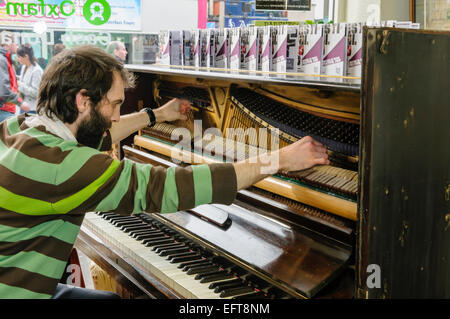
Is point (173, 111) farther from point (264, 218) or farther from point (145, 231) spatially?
point (264, 218)

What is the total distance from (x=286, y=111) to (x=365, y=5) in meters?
2.89

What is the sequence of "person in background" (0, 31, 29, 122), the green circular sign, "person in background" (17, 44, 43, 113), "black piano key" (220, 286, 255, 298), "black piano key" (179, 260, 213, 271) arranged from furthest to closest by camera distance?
1. the green circular sign
2. "person in background" (17, 44, 43, 113)
3. "person in background" (0, 31, 29, 122)
4. "black piano key" (179, 260, 213, 271)
5. "black piano key" (220, 286, 255, 298)

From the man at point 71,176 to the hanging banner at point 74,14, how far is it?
623 cm

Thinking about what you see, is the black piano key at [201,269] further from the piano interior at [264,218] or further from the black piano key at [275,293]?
the black piano key at [275,293]

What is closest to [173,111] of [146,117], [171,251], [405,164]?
[146,117]

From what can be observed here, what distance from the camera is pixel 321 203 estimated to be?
1833mm

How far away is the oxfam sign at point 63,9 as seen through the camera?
7287 millimetres

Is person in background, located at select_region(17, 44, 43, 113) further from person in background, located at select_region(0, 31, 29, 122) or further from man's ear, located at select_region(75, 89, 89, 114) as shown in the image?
man's ear, located at select_region(75, 89, 89, 114)

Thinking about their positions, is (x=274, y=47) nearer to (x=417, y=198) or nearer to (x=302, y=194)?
(x=302, y=194)

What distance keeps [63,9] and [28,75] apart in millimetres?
1610

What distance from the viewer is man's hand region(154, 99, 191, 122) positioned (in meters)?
2.71

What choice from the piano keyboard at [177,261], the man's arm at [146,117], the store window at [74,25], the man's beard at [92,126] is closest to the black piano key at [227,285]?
the piano keyboard at [177,261]

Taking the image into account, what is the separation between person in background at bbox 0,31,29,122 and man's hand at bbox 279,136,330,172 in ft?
19.5

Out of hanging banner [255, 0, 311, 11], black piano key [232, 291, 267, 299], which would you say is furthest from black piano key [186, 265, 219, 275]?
hanging banner [255, 0, 311, 11]
